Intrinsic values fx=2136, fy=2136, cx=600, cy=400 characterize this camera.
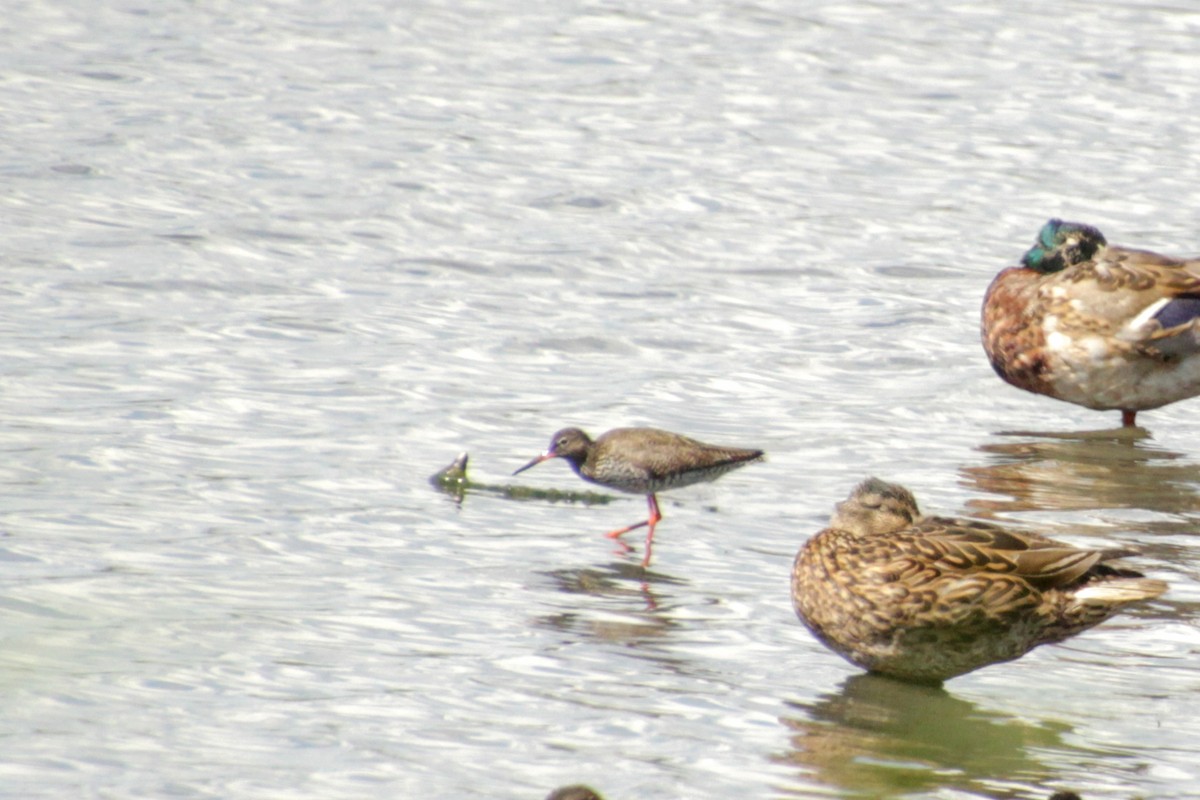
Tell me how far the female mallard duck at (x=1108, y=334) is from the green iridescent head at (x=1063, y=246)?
0.16 m

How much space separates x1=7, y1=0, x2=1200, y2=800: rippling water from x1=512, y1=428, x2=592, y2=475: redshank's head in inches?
9.9

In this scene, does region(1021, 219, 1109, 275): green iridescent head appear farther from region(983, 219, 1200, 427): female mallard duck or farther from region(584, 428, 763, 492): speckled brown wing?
region(584, 428, 763, 492): speckled brown wing

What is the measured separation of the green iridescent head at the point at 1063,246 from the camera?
13.0 metres

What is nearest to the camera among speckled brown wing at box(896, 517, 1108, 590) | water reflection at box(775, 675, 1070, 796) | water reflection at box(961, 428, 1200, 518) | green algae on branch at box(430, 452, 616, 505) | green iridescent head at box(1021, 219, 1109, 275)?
water reflection at box(775, 675, 1070, 796)

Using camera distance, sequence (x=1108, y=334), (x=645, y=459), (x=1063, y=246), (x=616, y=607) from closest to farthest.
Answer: (x=616, y=607)
(x=645, y=459)
(x=1108, y=334)
(x=1063, y=246)

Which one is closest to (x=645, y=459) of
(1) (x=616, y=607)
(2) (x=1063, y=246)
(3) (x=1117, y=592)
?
(1) (x=616, y=607)

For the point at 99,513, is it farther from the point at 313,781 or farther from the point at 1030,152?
the point at 1030,152

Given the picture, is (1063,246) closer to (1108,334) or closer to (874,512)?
(1108,334)

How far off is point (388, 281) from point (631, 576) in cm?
645

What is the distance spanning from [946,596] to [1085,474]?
13.7 ft

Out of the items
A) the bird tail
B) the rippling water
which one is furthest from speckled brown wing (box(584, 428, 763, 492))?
the bird tail

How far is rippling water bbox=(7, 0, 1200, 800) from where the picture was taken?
22.6 feet

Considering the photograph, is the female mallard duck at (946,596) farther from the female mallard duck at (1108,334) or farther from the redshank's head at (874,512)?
the female mallard duck at (1108,334)

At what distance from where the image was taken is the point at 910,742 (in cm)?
707
